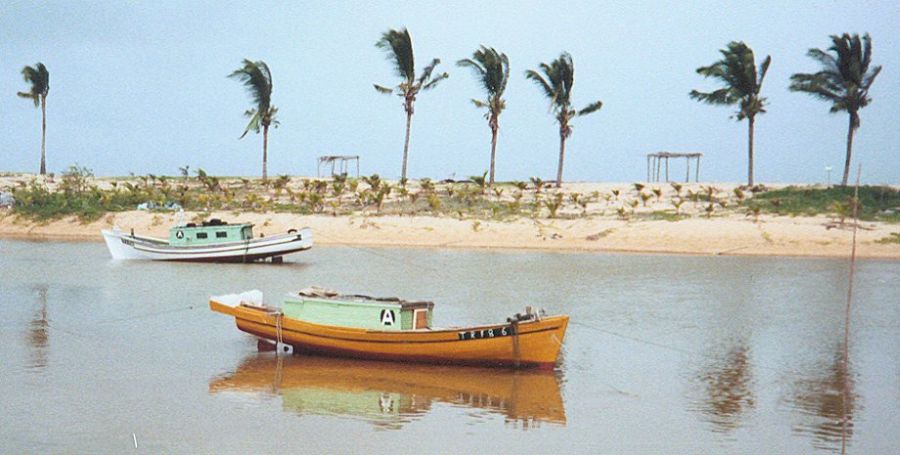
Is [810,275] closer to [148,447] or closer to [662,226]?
[662,226]

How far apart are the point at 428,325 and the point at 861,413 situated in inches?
298

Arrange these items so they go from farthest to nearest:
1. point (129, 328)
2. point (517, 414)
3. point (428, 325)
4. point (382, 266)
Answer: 1. point (382, 266)
2. point (129, 328)
3. point (428, 325)
4. point (517, 414)

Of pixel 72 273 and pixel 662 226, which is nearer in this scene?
pixel 72 273

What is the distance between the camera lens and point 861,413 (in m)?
15.0

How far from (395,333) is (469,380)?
1.60 metres

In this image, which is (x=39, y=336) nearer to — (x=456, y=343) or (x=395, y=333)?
(x=395, y=333)

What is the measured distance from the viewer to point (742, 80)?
184 feet

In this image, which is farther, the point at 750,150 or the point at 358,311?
the point at 750,150

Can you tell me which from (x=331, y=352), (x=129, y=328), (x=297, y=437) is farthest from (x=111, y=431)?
(x=129, y=328)

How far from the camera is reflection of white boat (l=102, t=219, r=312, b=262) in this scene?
39.0 meters

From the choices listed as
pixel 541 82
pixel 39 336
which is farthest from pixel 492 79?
pixel 39 336

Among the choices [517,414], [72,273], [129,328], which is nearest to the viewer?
[517,414]

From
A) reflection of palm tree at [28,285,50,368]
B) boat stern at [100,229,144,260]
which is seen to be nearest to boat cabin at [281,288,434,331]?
reflection of palm tree at [28,285,50,368]

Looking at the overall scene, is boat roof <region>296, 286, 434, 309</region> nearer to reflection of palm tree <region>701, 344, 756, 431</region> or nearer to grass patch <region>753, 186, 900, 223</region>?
reflection of palm tree <region>701, 344, 756, 431</region>
